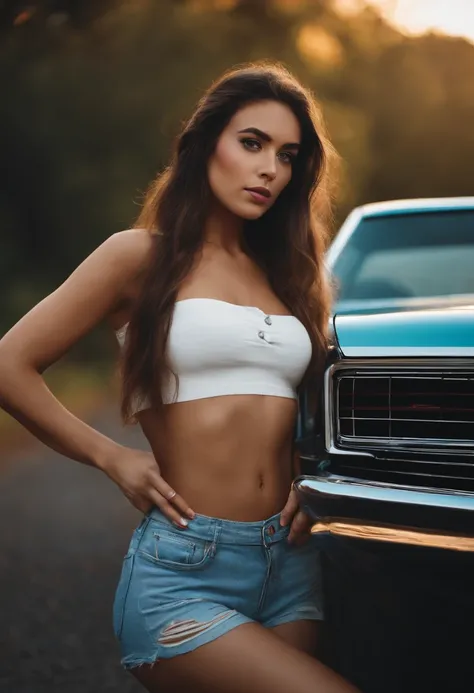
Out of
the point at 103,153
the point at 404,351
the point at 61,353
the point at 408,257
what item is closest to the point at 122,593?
the point at 61,353

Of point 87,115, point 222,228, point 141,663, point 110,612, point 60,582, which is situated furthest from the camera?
point 87,115

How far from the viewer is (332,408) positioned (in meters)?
3.01

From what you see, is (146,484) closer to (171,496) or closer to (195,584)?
(171,496)

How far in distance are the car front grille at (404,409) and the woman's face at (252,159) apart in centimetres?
52

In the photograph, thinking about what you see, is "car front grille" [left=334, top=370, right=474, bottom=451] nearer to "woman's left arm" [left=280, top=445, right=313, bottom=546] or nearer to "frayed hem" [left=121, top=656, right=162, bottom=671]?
"woman's left arm" [left=280, top=445, right=313, bottom=546]

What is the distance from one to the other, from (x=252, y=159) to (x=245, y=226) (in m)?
0.32

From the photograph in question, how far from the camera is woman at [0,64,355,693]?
246 cm

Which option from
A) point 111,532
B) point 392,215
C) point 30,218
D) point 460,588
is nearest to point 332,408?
point 460,588

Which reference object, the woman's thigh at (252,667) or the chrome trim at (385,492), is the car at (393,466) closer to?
the chrome trim at (385,492)

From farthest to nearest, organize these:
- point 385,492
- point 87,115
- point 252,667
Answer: point 87,115 < point 385,492 < point 252,667

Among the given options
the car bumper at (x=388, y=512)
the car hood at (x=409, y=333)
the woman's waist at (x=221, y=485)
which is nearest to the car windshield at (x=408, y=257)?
the car hood at (x=409, y=333)

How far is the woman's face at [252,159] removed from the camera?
8.96 feet

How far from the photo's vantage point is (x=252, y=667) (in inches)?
93.8

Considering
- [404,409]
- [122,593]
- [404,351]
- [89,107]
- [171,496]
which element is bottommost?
[122,593]
